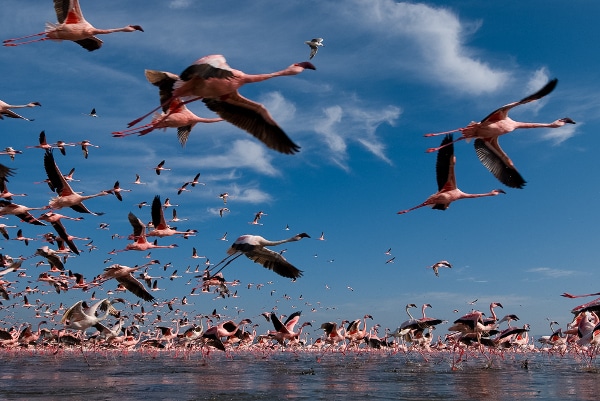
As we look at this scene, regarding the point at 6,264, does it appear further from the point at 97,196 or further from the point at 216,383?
the point at 216,383

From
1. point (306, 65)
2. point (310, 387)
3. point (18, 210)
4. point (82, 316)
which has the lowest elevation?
point (310, 387)

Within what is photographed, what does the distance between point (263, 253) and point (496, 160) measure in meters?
7.42

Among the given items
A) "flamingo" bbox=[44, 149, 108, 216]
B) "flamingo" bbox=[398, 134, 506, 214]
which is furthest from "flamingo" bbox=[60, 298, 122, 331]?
"flamingo" bbox=[398, 134, 506, 214]

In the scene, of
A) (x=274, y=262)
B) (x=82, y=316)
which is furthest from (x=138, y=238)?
(x=274, y=262)

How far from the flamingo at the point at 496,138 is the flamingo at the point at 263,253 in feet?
17.1

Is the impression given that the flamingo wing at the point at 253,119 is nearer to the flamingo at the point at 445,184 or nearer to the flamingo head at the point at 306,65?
the flamingo head at the point at 306,65

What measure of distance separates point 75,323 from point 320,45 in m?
13.0

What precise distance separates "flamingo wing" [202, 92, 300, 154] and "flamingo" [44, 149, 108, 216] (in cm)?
821

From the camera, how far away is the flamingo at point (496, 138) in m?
17.8

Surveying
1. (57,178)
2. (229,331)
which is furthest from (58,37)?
(229,331)

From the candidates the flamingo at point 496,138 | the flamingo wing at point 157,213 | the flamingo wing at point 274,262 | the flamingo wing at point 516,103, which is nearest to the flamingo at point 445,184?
the flamingo at point 496,138

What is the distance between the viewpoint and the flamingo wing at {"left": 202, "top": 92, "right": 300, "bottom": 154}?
46.1ft

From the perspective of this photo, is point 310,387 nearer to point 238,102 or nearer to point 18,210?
point 238,102

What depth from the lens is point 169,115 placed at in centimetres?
1677
